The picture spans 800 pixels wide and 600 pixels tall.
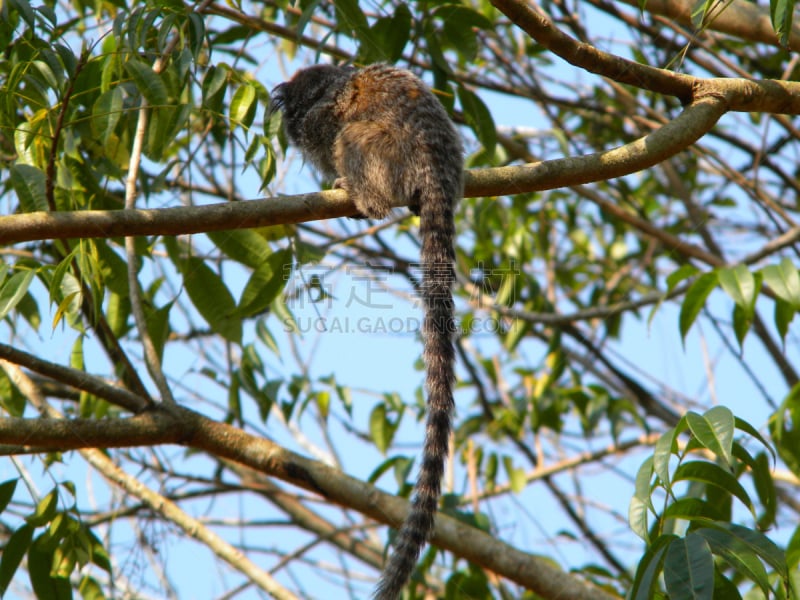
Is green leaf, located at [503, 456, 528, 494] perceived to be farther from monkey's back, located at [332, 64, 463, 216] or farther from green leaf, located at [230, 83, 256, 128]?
green leaf, located at [230, 83, 256, 128]

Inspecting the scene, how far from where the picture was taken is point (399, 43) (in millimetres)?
4098

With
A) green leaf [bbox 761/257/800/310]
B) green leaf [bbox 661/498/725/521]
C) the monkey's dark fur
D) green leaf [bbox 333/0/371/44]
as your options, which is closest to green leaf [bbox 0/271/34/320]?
the monkey's dark fur

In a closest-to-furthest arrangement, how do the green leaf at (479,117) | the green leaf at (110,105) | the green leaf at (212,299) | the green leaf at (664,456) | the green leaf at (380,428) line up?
1. the green leaf at (664,456)
2. the green leaf at (110,105)
3. the green leaf at (212,299)
4. the green leaf at (479,117)
5. the green leaf at (380,428)

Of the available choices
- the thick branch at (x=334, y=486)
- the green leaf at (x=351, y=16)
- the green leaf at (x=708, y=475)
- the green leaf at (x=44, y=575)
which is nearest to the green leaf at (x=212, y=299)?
the thick branch at (x=334, y=486)

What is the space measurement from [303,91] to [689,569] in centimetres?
332

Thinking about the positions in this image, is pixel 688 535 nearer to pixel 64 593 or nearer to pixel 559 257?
pixel 64 593

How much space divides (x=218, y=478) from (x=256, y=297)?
1.76m

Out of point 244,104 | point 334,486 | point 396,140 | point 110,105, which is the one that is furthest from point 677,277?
point 110,105

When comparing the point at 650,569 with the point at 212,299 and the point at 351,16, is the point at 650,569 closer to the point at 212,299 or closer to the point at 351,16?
the point at 212,299

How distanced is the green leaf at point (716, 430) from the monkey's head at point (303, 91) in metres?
2.66

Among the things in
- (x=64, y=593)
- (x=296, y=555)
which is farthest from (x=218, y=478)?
(x=64, y=593)

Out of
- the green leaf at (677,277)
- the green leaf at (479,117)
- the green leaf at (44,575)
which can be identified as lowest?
the green leaf at (44,575)

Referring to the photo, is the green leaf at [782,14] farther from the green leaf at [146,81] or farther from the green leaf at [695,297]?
the green leaf at [146,81]

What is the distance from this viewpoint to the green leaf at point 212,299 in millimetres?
3670
